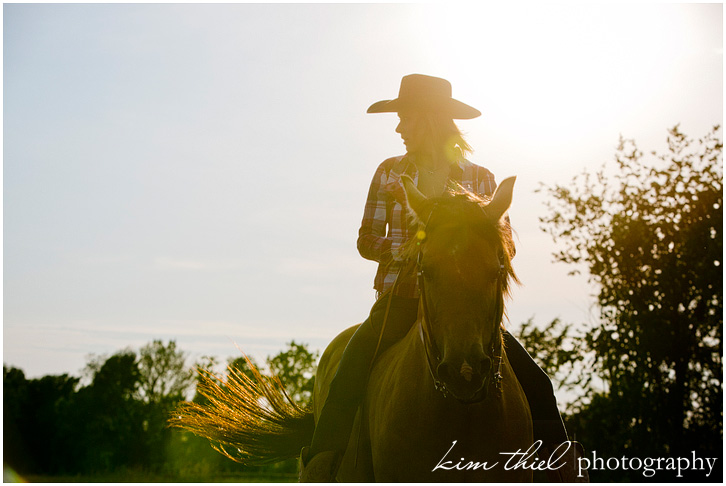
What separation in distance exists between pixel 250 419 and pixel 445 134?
3552 millimetres

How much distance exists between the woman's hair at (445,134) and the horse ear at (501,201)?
1.62 m

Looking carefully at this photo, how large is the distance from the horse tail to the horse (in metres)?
2.18

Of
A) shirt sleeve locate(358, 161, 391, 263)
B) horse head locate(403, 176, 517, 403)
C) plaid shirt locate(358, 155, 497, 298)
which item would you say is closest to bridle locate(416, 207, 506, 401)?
horse head locate(403, 176, 517, 403)

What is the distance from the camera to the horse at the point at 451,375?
3131 millimetres

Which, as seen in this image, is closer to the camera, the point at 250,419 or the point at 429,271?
the point at 429,271

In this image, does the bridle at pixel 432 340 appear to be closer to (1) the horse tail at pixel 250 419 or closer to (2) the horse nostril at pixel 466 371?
(2) the horse nostril at pixel 466 371

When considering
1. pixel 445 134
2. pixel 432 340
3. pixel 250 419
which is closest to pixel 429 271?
pixel 432 340

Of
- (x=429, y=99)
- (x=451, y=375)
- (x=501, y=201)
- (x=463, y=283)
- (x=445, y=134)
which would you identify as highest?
(x=429, y=99)

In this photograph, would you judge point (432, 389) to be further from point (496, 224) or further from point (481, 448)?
point (496, 224)

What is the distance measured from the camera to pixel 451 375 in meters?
3.07

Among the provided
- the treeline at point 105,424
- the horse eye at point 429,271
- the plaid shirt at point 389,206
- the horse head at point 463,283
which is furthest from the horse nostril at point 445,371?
the treeline at point 105,424

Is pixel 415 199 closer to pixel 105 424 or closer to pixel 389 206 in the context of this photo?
pixel 389 206

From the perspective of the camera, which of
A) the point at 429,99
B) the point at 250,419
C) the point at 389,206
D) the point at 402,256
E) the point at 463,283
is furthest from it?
the point at 250,419

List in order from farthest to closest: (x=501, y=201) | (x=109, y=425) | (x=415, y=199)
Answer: (x=109, y=425), (x=415, y=199), (x=501, y=201)
